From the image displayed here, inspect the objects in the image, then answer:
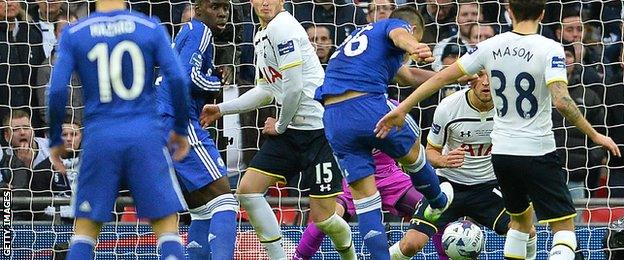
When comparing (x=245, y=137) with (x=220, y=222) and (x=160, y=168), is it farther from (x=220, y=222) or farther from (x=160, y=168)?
(x=160, y=168)

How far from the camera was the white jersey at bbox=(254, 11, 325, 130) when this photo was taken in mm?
8586

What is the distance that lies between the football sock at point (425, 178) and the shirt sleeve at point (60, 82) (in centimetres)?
257

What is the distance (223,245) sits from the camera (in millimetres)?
8352

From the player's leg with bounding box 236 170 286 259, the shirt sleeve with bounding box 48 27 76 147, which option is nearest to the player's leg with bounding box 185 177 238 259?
the player's leg with bounding box 236 170 286 259

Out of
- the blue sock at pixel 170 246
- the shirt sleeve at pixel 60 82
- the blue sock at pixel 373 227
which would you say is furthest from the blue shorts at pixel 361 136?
the shirt sleeve at pixel 60 82

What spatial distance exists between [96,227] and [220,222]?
1539mm

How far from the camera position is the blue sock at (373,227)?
8352mm

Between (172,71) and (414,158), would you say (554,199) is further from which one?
(172,71)

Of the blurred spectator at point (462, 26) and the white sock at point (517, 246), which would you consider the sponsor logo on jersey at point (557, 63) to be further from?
the blurred spectator at point (462, 26)

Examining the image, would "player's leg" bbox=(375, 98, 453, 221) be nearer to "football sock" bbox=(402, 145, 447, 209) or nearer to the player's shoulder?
"football sock" bbox=(402, 145, 447, 209)

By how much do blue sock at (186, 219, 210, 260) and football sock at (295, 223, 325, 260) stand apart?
1055 mm

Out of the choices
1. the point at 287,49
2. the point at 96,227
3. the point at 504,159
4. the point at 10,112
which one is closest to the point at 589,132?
the point at 504,159

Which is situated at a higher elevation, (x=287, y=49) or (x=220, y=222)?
(x=287, y=49)

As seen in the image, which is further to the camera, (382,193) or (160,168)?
(382,193)
